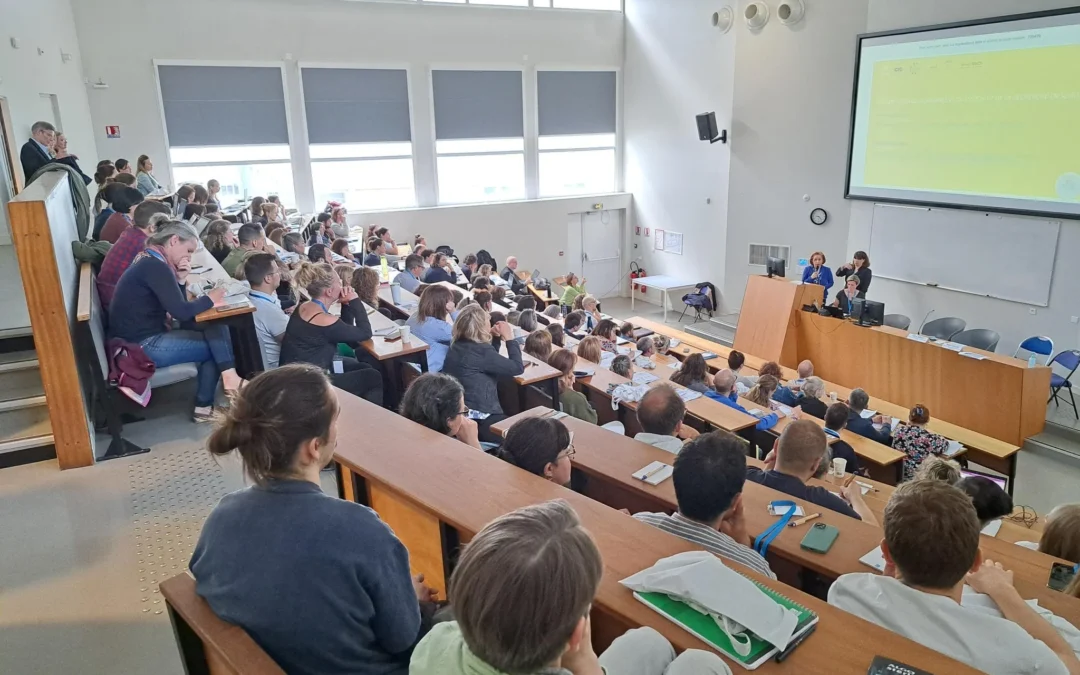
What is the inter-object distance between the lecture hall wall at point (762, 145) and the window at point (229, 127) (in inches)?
274

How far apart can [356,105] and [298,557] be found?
11.5 meters

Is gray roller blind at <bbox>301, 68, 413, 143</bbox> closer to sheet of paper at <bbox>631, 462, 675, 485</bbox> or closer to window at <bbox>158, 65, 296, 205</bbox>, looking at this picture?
window at <bbox>158, 65, 296, 205</bbox>

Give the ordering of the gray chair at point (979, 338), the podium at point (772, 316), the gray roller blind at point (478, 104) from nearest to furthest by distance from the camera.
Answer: the gray chair at point (979, 338) < the podium at point (772, 316) < the gray roller blind at point (478, 104)

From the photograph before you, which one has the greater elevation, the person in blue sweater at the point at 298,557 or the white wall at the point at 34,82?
the white wall at the point at 34,82

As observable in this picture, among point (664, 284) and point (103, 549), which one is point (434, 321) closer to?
point (103, 549)

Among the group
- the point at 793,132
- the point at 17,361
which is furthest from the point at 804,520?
the point at 793,132

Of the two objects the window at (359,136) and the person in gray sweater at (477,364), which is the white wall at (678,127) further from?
the person in gray sweater at (477,364)

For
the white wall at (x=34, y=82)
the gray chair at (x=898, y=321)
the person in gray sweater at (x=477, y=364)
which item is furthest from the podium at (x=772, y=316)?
the white wall at (x=34, y=82)

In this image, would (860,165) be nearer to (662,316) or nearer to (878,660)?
(662,316)

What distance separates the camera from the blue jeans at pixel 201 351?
4508 millimetres

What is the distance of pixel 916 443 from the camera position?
18.8 ft

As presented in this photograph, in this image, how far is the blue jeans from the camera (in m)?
4.51

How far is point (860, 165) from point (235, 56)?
9604 millimetres

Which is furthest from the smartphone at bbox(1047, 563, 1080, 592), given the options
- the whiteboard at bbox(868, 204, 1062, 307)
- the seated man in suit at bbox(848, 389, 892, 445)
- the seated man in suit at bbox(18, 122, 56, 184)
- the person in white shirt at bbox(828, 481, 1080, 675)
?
the seated man in suit at bbox(18, 122, 56, 184)
